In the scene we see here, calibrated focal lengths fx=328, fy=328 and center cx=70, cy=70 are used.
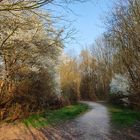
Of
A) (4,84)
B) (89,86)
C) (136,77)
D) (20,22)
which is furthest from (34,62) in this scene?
(89,86)

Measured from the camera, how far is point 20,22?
11.4 m

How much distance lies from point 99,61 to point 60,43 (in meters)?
48.7

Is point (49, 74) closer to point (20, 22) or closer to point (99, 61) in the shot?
point (20, 22)

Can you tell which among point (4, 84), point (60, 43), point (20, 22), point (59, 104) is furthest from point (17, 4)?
point (59, 104)

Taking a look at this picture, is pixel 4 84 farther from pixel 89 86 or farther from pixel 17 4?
pixel 89 86

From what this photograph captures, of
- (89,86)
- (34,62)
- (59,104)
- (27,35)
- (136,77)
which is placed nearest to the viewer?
(27,35)

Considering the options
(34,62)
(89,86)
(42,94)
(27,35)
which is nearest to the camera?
(27,35)

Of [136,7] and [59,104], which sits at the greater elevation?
[136,7]

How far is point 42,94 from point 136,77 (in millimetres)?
7947

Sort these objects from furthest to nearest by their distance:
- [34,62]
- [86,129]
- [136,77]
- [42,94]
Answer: [42,94] → [34,62] → [136,77] → [86,129]

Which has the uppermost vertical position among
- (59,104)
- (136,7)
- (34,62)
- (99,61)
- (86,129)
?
(99,61)

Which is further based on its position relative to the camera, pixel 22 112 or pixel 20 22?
pixel 22 112

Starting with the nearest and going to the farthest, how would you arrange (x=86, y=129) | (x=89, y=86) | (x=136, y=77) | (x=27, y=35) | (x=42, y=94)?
(x=86, y=129) → (x=27, y=35) → (x=136, y=77) → (x=42, y=94) → (x=89, y=86)

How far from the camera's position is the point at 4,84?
1861cm
